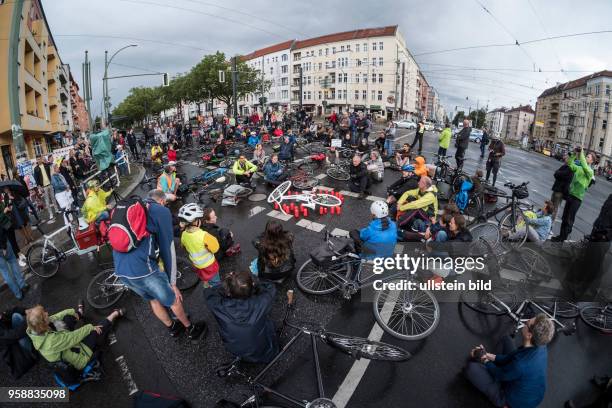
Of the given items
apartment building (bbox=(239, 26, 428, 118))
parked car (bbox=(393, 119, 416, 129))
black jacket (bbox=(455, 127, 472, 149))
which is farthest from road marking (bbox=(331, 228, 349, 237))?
apartment building (bbox=(239, 26, 428, 118))

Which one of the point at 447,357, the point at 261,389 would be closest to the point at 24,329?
the point at 261,389

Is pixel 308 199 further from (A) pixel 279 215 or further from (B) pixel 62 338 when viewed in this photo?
(B) pixel 62 338

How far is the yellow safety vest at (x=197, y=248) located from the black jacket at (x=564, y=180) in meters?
8.91

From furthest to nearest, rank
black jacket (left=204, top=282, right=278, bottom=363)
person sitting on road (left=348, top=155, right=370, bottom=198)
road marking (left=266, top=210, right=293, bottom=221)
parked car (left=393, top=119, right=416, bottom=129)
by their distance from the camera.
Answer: parked car (left=393, top=119, right=416, bottom=129), person sitting on road (left=348, top=155, right=370, bottom=198), road marking (left=266, top=210, right=293, bottom=221), black jacket (left=204, top=282, right=278, bottom=363)

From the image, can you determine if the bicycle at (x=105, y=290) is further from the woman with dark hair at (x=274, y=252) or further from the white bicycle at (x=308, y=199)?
the white bicycle at (x=308, y=199)

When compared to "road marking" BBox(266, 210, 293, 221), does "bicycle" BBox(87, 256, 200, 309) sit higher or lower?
lower

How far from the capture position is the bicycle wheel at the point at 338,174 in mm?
12492

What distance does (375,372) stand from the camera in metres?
3.72

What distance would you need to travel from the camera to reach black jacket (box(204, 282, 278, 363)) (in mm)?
3195

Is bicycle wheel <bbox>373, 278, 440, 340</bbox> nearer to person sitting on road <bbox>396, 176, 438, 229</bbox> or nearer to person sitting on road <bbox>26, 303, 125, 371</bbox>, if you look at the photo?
person sitting on road <bbox>396, 176, 438, 229</bbox>

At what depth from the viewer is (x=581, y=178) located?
711 cm

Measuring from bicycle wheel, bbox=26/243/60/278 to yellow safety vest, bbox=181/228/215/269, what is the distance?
3941 mm

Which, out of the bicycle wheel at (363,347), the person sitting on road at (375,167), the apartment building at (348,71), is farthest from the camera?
the apartment building at (348,71)

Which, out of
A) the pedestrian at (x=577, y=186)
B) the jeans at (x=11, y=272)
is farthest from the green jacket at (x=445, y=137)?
the jeans at (x=11, y=272)
